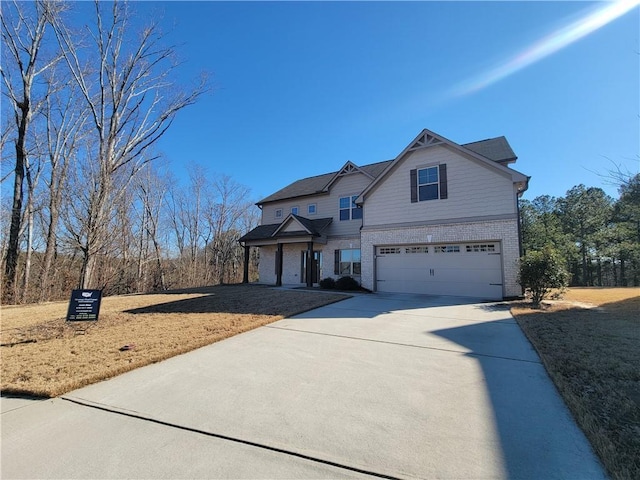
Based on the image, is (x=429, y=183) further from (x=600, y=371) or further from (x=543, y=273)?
(x=600, y=371)

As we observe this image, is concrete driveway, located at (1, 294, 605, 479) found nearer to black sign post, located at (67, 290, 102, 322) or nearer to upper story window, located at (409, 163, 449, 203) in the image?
black sign post, located at (67, 290, 102, 322)

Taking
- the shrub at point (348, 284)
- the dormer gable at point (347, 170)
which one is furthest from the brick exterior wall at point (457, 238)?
the dormer gable at point (347, 170)

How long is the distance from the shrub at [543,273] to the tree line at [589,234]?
21446 millimetres

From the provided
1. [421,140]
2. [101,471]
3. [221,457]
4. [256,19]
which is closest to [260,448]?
[221,457]

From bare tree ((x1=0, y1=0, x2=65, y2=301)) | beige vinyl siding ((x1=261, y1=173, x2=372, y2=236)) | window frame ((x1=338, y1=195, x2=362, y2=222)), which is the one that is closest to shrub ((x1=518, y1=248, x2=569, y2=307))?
beige vinyl siding ((x1=261, y1=173, x2=372, y2=236))

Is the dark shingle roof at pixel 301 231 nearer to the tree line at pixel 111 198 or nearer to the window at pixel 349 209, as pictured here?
the window at pixel 349 209

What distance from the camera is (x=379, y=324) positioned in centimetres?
781

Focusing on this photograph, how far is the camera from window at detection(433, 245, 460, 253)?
13.6 metres

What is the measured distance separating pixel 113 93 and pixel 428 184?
43.5ft

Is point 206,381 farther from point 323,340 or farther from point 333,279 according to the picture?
point 333,279

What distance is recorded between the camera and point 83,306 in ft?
24.2

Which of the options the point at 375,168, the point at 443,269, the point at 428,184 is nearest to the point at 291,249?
the point at 375,168

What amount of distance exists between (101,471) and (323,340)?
430 centimetres

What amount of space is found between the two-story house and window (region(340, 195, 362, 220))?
0.06 metres
